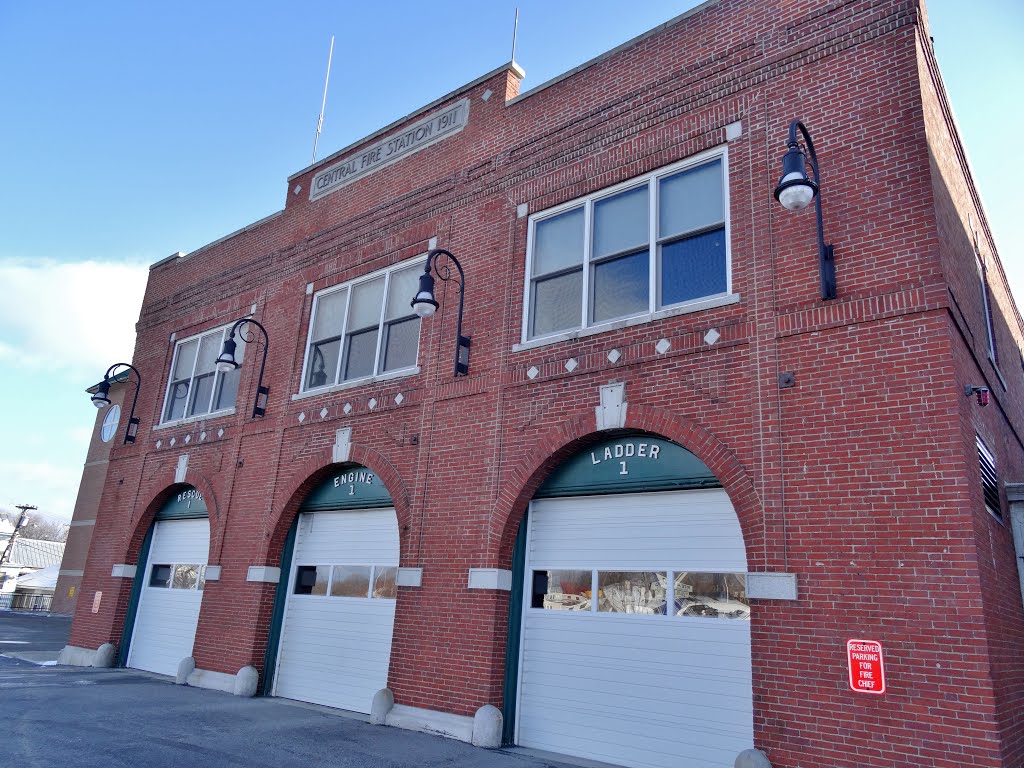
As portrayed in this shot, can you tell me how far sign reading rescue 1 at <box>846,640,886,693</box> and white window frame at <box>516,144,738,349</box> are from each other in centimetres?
398

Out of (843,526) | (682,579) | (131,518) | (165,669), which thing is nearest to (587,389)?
(682,579)

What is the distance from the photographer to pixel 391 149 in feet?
45.9

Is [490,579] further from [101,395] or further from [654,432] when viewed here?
[101,395]

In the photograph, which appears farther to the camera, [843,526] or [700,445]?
[700,445]

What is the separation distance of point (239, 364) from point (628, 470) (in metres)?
9.38

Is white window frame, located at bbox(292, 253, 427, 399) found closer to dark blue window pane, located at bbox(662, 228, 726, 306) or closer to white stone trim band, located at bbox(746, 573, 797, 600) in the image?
dark blue window pane, located at bbox(662, 228, 726, 306)

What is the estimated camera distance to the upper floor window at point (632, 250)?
30.1ft

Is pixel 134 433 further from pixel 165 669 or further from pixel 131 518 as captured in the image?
pixel 165 669

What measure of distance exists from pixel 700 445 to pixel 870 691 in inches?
116

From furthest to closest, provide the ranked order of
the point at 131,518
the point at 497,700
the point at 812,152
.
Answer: the point at 131,518 → the point at 497,700 → the point at 812,152

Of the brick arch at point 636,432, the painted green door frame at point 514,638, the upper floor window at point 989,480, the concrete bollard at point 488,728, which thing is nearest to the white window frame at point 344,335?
the brick arch at point 636,432

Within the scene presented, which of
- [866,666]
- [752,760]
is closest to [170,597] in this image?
[752,760]

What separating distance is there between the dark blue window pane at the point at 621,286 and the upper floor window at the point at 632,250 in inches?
0.6

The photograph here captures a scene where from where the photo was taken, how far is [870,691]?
6.48 meters
